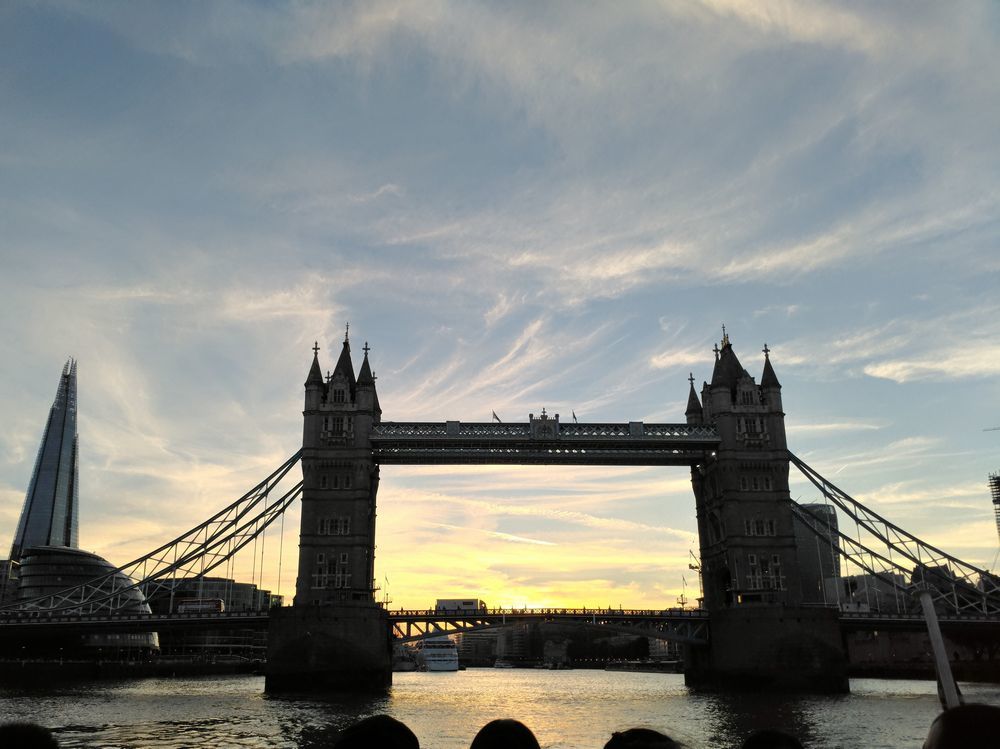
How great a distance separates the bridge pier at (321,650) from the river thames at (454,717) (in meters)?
3.20

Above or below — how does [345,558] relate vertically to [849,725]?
above

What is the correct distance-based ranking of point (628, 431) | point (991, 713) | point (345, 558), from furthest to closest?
point (628, 431)
point (345, 558)
point (991, 713)

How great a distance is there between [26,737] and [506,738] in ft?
9.84

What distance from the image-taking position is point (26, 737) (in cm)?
492

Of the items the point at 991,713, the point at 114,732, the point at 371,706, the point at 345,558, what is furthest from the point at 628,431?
the point at 991,713

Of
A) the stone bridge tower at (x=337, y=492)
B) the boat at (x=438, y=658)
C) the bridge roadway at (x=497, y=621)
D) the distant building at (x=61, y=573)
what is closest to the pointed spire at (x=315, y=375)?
the stone bridge tower at (x=337, y=492)

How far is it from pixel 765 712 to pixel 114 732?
136ft

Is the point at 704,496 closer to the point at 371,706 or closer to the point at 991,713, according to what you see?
the point at 371,706

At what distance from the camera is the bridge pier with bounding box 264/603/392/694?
246 ft

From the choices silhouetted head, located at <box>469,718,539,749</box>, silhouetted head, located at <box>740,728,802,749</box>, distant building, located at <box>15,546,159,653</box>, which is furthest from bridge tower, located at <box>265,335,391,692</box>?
distant building, located at <box>15,546,159,653</box>

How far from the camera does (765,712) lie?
58.3m

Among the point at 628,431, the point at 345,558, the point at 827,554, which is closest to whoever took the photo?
the point at 345,558

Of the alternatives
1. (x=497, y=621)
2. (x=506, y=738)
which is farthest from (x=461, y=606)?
(x=506, y=738)

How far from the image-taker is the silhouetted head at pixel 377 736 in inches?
218
